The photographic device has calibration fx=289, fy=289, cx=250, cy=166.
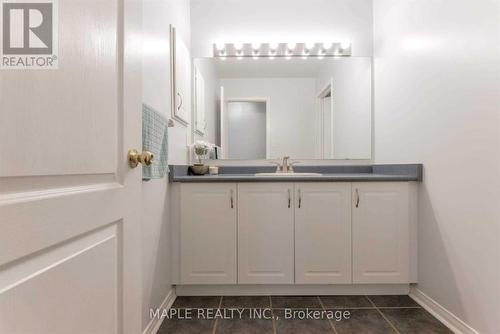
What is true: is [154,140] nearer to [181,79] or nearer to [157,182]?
[157,182]

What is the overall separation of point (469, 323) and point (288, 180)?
1237 mm

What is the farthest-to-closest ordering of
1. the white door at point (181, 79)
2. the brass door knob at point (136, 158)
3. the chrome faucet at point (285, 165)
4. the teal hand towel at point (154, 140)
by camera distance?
the chrome faucet at point (285, 165) < the white door at point (181, 79) < the teal hand towel at point (154, 140) < the brass door knob at point (136, 158)

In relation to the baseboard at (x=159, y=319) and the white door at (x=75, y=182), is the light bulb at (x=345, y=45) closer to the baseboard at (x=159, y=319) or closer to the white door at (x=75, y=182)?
the white door at (x=75, y=182)

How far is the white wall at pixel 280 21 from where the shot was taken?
2.58 metres

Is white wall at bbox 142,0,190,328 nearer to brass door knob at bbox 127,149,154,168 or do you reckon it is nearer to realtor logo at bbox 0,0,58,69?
brass door knob at bbox 127,149,154,168

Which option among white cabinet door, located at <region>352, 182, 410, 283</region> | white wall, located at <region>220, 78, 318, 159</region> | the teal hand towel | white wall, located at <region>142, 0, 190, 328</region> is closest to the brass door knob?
the teal hand towel

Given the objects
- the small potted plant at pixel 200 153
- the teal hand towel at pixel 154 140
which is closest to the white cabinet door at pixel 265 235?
the small potted plant at pixel 200 153

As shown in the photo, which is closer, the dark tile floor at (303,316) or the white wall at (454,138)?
the white wall at (454,138)

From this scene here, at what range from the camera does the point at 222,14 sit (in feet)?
8.47

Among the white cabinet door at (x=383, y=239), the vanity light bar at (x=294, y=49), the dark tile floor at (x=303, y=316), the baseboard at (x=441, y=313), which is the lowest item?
the dark tile floor at (x=303, y=316)

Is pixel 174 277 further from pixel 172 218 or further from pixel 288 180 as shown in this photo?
pixel 288 180

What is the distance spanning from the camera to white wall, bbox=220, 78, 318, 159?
2584 millimetres

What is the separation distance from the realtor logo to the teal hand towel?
2.57 feet

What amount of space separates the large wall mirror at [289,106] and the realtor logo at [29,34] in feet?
6.62
